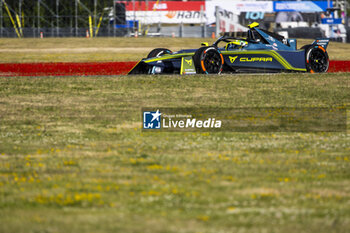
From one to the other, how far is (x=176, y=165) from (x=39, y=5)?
43568 millimetres

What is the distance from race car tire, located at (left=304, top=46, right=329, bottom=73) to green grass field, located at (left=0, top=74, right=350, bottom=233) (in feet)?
12.5

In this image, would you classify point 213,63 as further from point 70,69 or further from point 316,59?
point 70,69

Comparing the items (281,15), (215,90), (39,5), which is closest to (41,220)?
(215,90)

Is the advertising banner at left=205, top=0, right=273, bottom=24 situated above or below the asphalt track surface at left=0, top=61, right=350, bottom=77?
above

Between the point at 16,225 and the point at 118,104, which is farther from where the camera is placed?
the point at 118,104

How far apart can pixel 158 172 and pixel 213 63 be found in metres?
9.36

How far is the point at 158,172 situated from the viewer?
682 cm

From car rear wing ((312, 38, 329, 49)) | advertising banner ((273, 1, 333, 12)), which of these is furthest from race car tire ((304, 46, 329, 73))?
advertising banner ((273, 1, 333, 12))

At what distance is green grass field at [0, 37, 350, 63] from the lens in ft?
96.4

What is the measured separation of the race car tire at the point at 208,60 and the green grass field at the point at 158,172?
111 inches

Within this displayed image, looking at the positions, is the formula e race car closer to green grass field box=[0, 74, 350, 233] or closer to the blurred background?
green grass field box=[0, 74, 350, 233]

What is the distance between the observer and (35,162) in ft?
24.5

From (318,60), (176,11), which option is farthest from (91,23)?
(318,60)

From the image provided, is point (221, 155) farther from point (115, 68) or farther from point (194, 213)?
point (115, 68)
